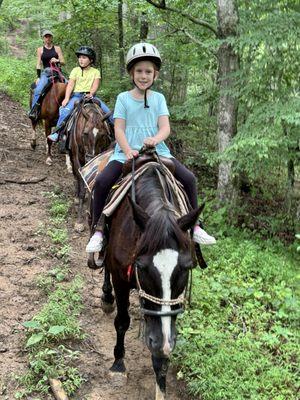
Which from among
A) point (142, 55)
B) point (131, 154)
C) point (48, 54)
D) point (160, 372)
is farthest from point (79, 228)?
point (48, 54)

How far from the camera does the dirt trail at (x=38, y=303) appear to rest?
412 cm

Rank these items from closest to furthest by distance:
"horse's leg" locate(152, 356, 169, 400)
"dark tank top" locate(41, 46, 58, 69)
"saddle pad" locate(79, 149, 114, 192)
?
"horse's leg" locate(152, 356, 169, 400) → "saddle pad" locate(79, 149, 114, 192) → "dark tank top" locate(41, 46, 58, 69)

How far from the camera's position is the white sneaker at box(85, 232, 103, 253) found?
416 centimetres

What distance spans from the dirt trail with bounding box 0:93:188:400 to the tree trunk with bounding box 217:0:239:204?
280 centimetres

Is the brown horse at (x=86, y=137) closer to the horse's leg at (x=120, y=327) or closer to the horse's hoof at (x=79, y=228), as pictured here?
the horse's hoof at (x=79, y=228)

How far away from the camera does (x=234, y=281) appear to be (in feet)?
19.9

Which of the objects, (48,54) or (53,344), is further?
(48,54)

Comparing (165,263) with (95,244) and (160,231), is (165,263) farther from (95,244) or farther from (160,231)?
(95,244)

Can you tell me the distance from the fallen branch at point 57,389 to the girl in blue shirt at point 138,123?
123 cm


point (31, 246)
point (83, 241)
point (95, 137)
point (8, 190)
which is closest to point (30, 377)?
point (31, 246)

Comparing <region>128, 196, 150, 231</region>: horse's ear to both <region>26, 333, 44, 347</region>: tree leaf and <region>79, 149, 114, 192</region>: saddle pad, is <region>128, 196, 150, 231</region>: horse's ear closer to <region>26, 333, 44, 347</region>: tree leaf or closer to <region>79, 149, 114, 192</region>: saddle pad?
<region>26, 333, 44, 347</region>: tree leaf

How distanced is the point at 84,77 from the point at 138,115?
515cm

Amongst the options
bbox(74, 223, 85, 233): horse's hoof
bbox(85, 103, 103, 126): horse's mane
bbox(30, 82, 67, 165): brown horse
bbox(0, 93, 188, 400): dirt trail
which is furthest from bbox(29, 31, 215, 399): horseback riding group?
bbox(30, 82, 67, 165): brown horse

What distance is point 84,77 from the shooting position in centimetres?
915
